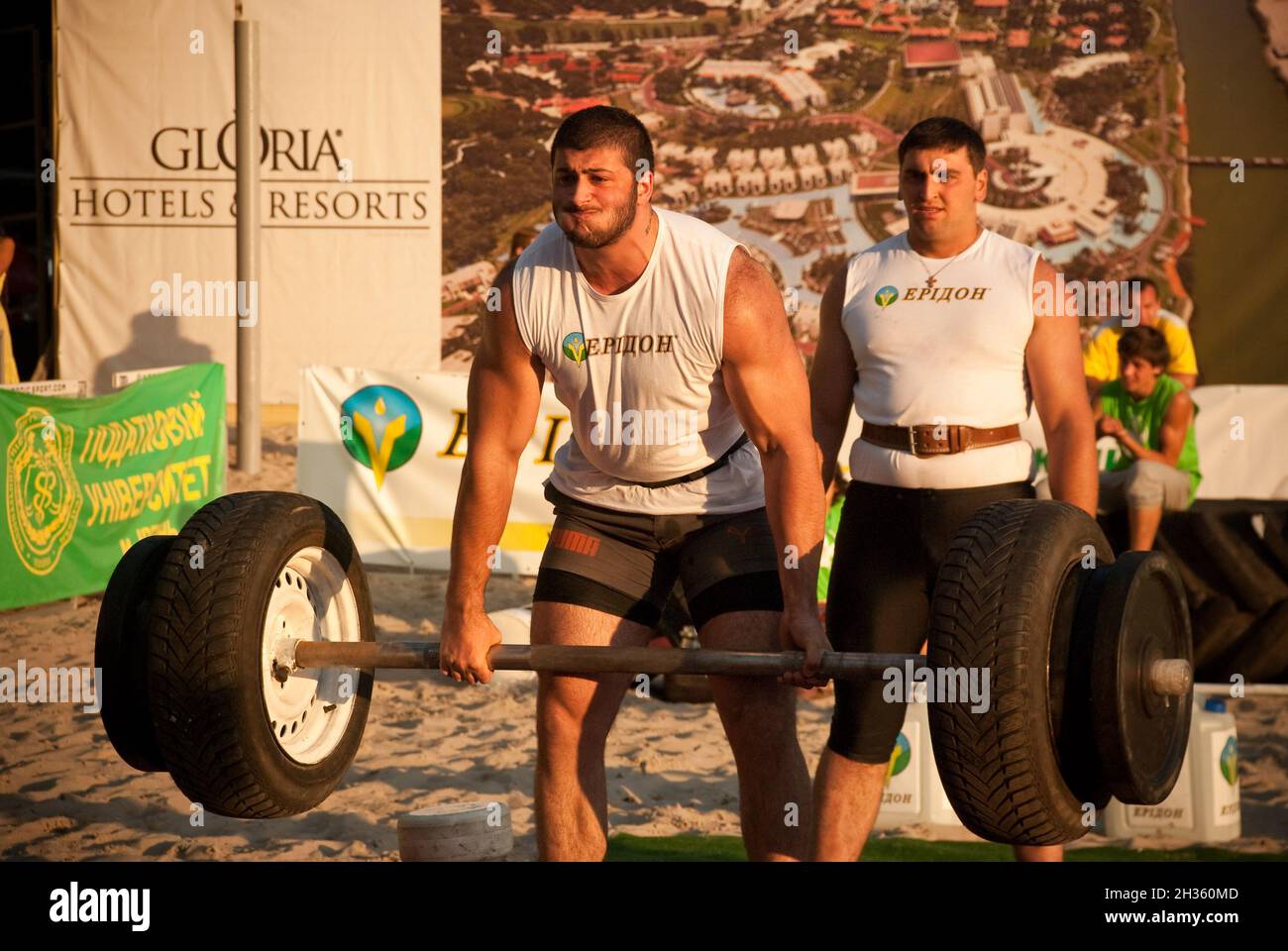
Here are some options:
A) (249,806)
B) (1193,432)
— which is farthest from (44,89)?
(249,806)

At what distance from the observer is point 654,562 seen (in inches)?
140

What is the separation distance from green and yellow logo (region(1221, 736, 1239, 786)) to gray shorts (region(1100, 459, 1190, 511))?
71.8 inches

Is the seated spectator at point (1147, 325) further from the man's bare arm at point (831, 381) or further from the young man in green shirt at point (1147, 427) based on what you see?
the man's bare arm at point (831, 381)

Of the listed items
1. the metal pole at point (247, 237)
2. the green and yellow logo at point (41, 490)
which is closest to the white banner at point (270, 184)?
the metal pole at point (247, 237)

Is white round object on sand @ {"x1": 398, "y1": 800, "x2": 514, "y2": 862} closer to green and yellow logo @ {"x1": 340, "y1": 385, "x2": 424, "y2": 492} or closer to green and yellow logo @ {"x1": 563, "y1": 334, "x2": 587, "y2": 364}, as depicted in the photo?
green and yellow logo @ {"x1": 563, "y1": 334, "x2": 587, "y2": 364}

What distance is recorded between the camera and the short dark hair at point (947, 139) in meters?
3.83

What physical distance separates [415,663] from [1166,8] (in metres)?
10.0

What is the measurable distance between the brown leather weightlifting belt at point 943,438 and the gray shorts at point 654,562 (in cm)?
54

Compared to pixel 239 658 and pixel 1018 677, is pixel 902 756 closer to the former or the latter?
pixel 1018 677

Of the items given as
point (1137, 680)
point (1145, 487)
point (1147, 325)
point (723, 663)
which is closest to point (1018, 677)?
point (1137, 680)

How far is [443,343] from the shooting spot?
11.6m

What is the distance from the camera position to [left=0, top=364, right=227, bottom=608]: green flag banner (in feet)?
22.8

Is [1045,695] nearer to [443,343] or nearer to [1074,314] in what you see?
[1074,314]

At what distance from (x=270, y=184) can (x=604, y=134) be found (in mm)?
8946
